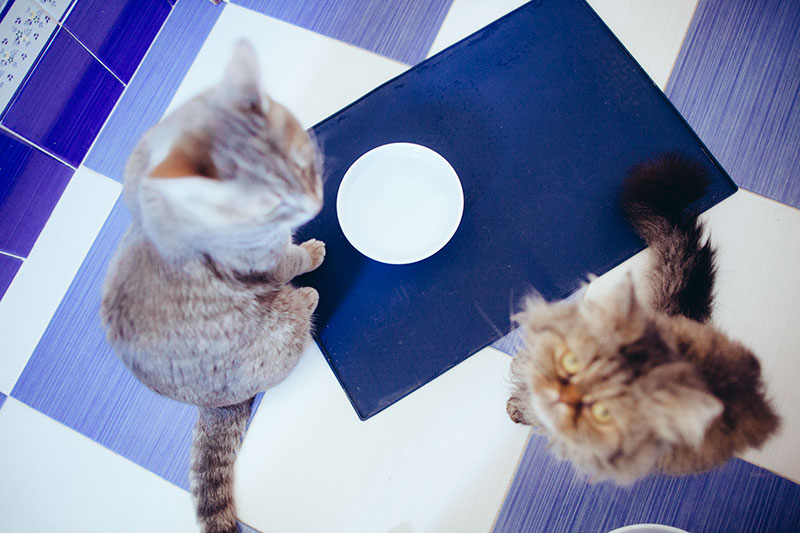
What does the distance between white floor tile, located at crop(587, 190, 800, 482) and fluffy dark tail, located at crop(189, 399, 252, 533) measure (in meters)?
1.13

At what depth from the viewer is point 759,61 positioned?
1.41 metres

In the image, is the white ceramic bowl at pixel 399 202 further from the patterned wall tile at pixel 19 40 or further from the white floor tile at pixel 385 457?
the patterned wall tile at pixel 19 40

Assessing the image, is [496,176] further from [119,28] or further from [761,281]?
[119,28]

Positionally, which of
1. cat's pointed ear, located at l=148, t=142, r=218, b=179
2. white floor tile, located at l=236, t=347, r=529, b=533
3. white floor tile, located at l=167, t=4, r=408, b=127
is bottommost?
white floor tile, located at l=236, t=347, r=529, b=533

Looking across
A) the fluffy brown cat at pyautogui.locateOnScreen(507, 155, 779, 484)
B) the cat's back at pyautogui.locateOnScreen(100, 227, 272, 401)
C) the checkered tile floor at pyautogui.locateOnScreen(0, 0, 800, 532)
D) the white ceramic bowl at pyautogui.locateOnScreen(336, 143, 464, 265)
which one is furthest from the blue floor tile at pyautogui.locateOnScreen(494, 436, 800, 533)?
the cat's back at pyautogui.locateOnScreen(100, 227, 272, 401)

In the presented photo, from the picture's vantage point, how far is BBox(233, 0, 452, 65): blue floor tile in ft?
4.81

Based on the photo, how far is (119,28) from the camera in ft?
4.80

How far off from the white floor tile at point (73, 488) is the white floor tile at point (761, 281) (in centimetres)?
152

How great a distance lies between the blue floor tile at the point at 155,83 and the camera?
152 cm

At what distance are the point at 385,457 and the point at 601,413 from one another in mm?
724

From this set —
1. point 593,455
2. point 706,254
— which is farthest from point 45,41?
point 706,254

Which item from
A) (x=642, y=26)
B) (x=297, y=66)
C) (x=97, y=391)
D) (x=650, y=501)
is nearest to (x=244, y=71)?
(x=297, y=66)

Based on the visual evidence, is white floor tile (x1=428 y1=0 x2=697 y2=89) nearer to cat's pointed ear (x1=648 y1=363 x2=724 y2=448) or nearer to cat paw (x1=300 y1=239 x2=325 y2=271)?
cat paw (x1=300 y1=239 x2=325 y2=271)

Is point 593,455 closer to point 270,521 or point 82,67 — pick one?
point 270,521
